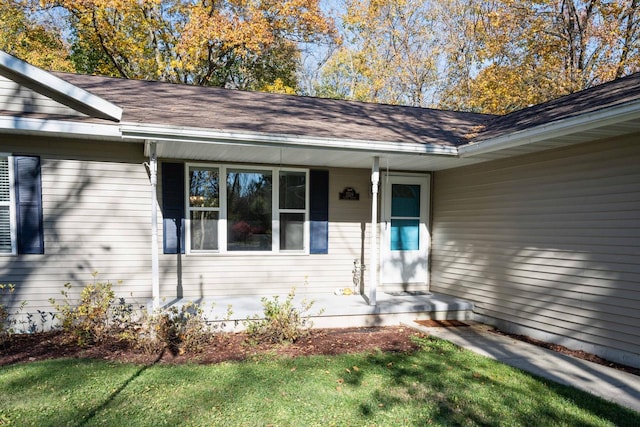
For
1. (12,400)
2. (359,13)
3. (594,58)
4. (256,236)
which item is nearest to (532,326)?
(256,236)

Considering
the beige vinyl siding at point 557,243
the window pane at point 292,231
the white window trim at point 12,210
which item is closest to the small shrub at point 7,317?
the white window trim at point 12,210

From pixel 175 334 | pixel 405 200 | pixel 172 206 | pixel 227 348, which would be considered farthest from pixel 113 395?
pixel 405 200

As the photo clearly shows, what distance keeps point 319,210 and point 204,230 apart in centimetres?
191

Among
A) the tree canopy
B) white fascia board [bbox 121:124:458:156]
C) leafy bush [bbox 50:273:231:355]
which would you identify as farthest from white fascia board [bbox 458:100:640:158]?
the tree canopy

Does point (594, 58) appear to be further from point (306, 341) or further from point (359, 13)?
point (306, 341)

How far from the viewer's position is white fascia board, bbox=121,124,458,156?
14.6 ft

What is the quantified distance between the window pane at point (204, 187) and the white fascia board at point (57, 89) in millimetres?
1399

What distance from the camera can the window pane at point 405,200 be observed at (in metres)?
7.24

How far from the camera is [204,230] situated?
6230 millimetres

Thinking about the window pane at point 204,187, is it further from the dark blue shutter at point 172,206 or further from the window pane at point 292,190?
the window pane at point 292,190

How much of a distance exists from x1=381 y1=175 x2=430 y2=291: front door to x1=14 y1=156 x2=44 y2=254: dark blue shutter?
207 inches

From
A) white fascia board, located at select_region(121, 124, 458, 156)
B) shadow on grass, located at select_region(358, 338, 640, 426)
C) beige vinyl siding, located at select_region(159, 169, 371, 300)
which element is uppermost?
white fascia board, located at select_region(121, 124, 458, 156)

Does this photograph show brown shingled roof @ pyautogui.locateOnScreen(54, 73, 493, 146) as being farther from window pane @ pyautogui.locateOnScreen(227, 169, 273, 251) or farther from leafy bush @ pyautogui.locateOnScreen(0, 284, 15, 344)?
leafy bush @ pyautogui.locateOnScreen(0, 284, 15, 344)

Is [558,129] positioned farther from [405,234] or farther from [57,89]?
[57,89]
